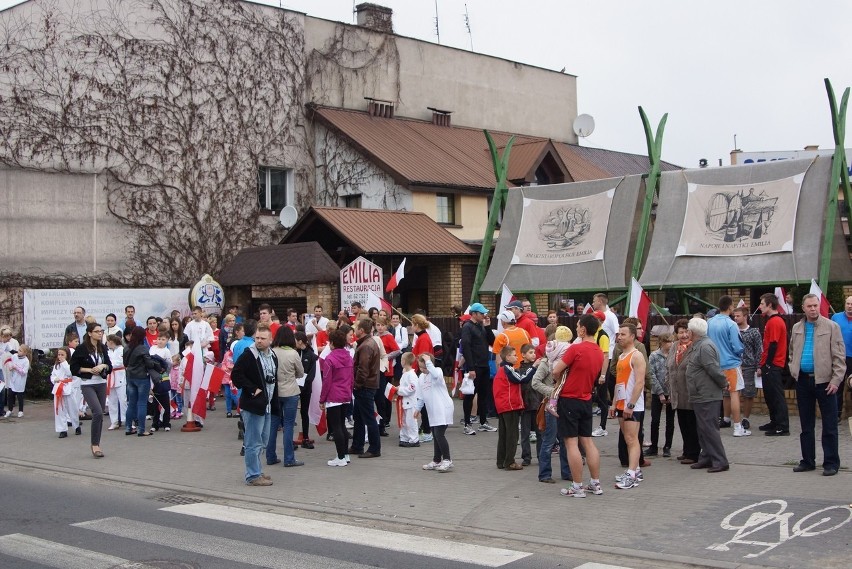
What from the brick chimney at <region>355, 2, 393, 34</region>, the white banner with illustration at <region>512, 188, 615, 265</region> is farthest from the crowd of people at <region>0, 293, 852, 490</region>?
the brick chimney at <region>355, 2, 393, 34</region>

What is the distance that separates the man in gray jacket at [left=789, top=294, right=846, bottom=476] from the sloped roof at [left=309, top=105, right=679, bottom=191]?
1769 centimetres

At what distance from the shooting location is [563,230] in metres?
19.2

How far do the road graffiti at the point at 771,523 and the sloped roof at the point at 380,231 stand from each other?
15046 mm

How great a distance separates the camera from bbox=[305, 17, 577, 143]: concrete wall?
101 ft

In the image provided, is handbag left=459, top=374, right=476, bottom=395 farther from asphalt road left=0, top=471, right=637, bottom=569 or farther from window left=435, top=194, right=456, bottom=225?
window left=435, top=194, right=456, bottom=225

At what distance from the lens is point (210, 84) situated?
27609mm

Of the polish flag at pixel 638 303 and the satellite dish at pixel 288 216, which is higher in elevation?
the satellite dish at pixel 288 216

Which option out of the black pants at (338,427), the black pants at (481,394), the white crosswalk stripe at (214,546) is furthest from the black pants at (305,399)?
the white crosswalk stripe at (214,546)

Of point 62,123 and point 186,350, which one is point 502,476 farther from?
point 62,123

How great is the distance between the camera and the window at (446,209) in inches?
1123

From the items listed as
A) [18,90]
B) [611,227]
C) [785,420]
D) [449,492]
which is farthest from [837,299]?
[18,90]

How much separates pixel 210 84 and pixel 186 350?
1334 cm

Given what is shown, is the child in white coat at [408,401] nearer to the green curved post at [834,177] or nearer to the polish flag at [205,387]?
the polish flag at [205,387]

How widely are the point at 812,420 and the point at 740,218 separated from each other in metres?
7.54
